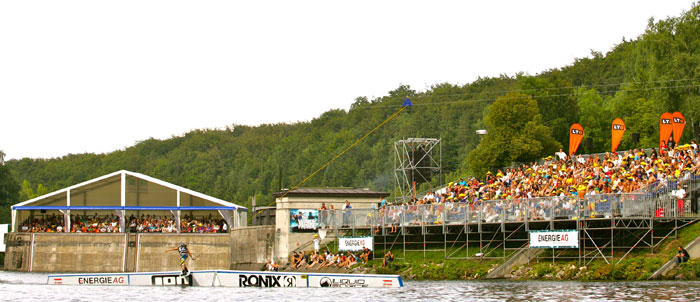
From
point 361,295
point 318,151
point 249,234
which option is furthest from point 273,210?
point 318,151

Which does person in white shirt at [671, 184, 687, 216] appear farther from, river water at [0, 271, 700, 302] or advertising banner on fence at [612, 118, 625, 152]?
advertising banner on fence at [612, 118, 625, 152]

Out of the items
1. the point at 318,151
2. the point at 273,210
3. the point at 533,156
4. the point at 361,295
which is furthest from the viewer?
the point at 318,151

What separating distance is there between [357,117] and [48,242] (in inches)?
3513

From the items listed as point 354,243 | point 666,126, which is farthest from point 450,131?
point 354,243

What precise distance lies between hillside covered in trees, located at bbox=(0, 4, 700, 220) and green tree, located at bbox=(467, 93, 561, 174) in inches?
2.8

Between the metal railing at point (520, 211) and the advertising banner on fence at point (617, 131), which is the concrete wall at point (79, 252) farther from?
the advertising banner on fence at point (617, 131)

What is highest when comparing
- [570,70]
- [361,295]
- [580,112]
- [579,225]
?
[570,70]

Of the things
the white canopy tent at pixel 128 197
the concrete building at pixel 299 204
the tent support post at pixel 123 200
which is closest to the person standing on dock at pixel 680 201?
the concrete building at pixel 299 204

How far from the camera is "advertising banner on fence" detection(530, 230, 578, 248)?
38.9 metres

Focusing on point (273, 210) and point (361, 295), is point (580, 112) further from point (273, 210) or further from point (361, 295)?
point (361, 295)

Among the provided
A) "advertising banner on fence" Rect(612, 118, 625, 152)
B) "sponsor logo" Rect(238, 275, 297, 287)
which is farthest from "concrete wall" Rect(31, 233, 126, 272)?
"advertising banner on fence" Rect(612, 118, 625, 152)

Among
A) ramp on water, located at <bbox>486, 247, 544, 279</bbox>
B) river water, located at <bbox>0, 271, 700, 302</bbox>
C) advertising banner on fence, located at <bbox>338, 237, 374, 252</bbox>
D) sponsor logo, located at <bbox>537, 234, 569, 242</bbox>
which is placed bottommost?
river water, located at <bbox>0, 271, 700, 302</bbox>

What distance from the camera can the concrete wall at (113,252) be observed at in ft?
212

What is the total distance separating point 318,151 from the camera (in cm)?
14775
